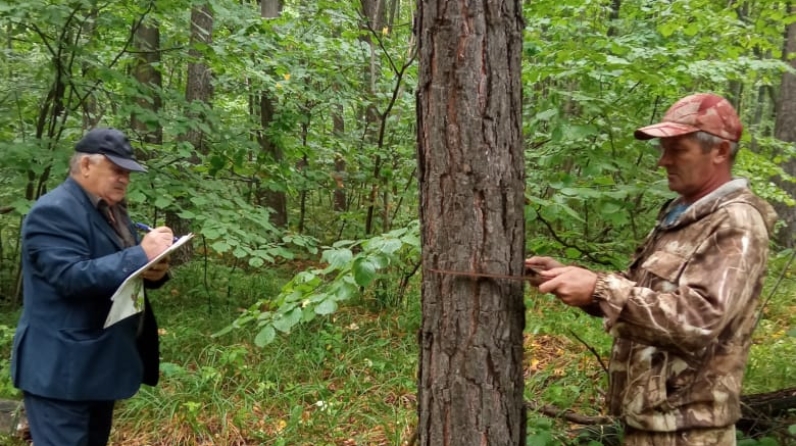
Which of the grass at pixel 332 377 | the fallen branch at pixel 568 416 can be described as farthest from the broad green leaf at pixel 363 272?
the fallen branch at pixel 568 416

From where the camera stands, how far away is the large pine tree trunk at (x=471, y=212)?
1.88 meters

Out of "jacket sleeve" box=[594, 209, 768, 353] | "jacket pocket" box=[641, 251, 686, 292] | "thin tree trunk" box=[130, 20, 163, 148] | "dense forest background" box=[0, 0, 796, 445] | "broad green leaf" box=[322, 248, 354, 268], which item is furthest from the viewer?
"thin tree trunk" box=[130, 20, 163, 148]

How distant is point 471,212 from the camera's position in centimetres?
191

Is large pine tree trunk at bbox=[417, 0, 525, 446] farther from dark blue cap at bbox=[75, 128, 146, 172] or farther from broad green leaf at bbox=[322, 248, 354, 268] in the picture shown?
dark blue cap at bbox=[75, 128, 146, 172]

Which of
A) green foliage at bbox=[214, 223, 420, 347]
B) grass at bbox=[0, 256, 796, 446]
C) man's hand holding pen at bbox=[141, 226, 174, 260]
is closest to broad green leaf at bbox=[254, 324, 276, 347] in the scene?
green foliage at bbox=[214, 223, 420, 347]

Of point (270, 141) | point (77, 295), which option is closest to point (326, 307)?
point (77, 295)

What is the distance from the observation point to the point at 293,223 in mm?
10602

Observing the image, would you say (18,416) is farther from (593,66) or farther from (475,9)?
(593,66)

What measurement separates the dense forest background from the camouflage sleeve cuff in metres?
1.04

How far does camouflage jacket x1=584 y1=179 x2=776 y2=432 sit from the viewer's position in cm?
168

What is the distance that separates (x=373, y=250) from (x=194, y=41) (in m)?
3.95

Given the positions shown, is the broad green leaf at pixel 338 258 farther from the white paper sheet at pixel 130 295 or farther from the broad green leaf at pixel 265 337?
the white paper sheet at pixel 130 295

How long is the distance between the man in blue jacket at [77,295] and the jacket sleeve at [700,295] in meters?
2.11

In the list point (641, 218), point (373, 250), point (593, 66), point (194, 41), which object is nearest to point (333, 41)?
point (194, 41)
